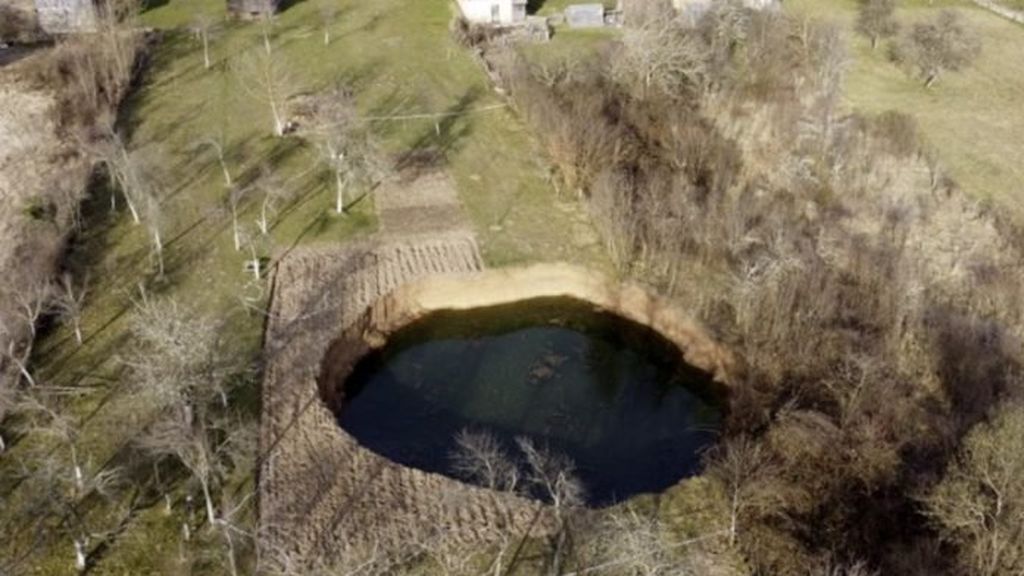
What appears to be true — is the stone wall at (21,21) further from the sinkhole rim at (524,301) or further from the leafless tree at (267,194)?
the sinkhole rim at (524,301)

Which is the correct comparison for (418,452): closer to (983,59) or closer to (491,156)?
(491,156)

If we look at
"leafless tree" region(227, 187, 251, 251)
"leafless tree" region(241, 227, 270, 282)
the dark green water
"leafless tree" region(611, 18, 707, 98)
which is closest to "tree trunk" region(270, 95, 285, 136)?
"leafless tree" region(227, 187, 251, 251)

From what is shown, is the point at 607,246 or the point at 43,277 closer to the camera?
the point at 43,277

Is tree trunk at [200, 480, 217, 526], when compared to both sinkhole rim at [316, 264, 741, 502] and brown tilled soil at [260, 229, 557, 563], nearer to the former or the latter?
brown tilled soil at [260, 229, 557, 563]

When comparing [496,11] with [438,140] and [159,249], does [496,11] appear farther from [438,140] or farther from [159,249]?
[159,249]

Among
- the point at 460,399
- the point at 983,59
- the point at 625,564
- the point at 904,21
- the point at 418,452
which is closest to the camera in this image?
the point at 625,564

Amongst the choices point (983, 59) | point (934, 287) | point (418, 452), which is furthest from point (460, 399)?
point (983, 59)
